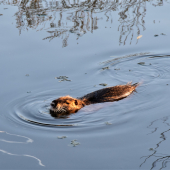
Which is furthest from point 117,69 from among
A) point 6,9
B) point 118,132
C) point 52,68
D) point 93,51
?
point 6,9

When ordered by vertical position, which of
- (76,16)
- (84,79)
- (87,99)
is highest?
(76,16)

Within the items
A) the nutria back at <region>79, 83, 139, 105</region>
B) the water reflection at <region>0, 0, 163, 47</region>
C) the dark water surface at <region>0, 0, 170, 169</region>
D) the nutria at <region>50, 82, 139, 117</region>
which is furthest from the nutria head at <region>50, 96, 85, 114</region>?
the water reflection at <region>0, 0, 163, 47</region>

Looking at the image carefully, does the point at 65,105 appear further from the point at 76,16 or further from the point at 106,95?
the point at 76,16

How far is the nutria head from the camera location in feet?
19.1

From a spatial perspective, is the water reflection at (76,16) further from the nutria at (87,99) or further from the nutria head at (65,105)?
the nutria head at (65,105)

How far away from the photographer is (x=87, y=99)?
20.6 ft

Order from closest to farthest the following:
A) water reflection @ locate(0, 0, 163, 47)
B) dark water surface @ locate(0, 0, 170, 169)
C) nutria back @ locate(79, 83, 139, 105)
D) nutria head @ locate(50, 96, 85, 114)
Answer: dark water surface @ locate(0, 0, 170, 169), nutria head @ locate(50, 96, 85, 114), nutria back @ locate(79, 83, 139, 105), water reflection @ locate(0, 0, 163, 47)

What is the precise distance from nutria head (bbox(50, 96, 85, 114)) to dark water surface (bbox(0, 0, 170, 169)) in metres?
0.15

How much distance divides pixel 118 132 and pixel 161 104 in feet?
4.81

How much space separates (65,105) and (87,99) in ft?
1.96

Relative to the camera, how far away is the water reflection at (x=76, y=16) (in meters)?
9.21

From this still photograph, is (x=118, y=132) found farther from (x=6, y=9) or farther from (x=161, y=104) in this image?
(x=6, y=9)

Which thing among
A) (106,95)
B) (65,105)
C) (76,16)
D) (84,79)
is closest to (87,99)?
(106,95)

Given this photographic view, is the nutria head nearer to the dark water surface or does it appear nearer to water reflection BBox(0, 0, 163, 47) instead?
the dark water surface
